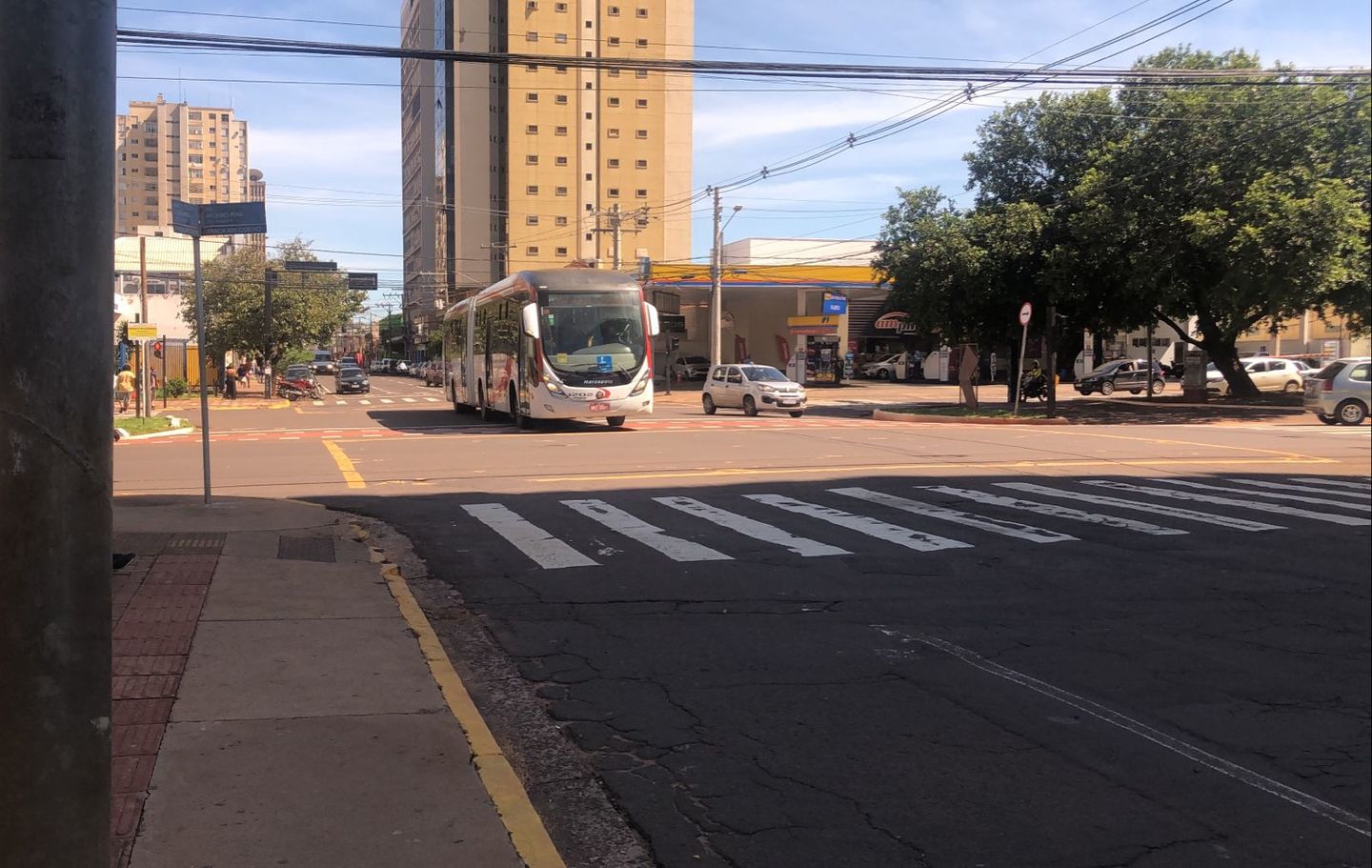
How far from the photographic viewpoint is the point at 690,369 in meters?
66.6

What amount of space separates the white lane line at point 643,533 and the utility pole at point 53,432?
758 cm

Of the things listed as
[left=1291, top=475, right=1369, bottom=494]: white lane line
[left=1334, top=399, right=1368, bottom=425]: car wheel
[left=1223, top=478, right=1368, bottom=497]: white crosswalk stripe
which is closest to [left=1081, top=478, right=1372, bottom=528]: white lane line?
[left=1223, top=478, right=1368, bottom=497]: white crosswalk stripe

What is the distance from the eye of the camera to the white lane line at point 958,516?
11.0m

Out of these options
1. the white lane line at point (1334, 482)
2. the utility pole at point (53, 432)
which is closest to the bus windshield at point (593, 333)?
the white lane line at point (1334, 482)

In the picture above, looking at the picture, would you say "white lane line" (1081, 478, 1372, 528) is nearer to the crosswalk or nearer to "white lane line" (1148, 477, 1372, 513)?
the crosswalk

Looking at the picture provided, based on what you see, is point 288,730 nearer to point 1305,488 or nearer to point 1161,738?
point 1161,738

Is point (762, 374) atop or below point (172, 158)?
below

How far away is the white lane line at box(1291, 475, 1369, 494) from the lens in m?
15.2

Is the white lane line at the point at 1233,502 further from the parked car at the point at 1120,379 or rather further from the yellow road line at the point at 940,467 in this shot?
the parked car at the point at 1120,379

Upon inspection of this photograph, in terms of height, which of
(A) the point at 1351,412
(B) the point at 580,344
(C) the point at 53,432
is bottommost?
(A) the point at 1351,412

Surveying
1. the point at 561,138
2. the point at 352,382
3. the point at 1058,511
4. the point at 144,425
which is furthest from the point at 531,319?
the point at 561,138

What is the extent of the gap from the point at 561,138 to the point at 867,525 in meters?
95.4

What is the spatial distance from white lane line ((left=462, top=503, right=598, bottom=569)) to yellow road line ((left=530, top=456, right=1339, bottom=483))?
289 cm

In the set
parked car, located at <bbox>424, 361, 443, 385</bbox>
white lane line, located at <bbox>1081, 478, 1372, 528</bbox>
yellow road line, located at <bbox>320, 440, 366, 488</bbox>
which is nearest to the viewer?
white lane line, located at <bbox>1081, 478, 1372, 528</bbox>
